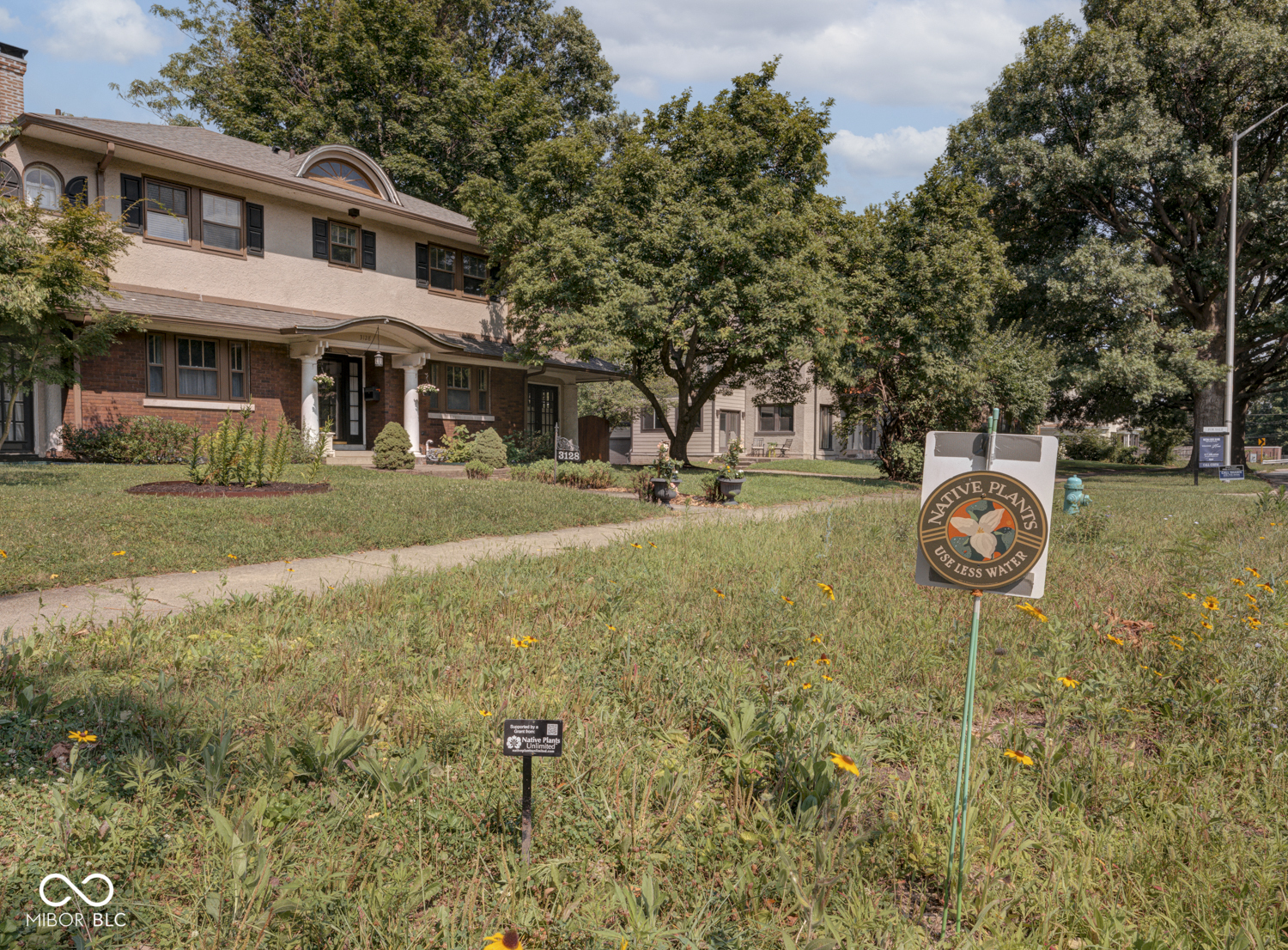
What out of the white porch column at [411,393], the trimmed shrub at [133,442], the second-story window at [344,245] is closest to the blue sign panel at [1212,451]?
the white porch column at [411,393]

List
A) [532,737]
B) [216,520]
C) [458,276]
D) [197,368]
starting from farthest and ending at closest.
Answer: [458,276] < [197,368] < [216,520] < [532,737]

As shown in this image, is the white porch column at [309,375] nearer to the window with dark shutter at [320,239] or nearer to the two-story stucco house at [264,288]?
the two-story stucco house at [264,288]

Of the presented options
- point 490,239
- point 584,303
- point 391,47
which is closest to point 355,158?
point 490,239

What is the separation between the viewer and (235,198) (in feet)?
59.0

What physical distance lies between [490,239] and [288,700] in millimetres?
20120

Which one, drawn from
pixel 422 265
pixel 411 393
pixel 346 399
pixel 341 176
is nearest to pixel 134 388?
pixel 346 399

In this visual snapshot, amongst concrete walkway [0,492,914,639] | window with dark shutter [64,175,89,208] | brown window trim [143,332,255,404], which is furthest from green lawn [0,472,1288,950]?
window with dark shutter [64,175,89,208]

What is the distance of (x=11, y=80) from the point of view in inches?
667

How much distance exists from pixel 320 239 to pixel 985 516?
20.5m

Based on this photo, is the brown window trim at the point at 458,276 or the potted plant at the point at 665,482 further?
the brown window trim at the point at 458,276

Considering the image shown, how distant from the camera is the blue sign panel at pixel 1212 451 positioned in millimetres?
19391

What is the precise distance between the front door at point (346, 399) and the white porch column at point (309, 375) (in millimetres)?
1984

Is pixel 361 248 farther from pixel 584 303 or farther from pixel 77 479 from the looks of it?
pixel 77 479
